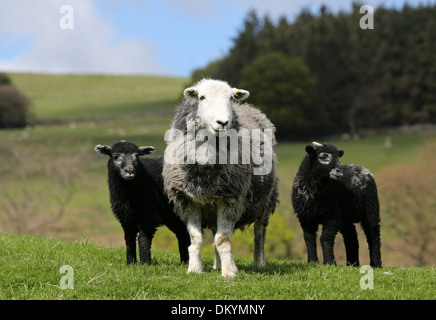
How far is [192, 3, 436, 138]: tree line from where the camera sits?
78562 millimetres

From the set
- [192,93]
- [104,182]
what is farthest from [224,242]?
[104,182]

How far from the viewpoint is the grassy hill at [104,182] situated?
32.1 metres

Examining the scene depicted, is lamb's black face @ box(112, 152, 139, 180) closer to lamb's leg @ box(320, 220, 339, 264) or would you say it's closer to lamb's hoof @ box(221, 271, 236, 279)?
lamb's hoof @ box(221, 271, 236, 279)

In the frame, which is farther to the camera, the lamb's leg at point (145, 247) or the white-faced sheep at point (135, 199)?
the white-faced sheep at point (135, 199)

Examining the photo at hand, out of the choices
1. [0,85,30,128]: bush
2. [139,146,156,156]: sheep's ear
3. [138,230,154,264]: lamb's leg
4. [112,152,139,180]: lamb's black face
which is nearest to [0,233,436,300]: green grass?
[138,230,154,264]: lamb's leg

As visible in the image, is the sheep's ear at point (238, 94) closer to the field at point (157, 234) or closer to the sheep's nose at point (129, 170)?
the field at point (157, 234)

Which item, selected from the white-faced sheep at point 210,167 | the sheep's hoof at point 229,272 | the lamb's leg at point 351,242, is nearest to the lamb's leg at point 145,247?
the white-faced sheep at point 210,167

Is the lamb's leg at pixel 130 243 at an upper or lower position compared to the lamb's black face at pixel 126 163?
lower

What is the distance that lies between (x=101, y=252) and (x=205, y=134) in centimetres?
403

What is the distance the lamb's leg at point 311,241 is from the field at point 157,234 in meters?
0.64

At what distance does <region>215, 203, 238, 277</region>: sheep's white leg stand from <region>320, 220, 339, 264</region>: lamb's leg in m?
2.82

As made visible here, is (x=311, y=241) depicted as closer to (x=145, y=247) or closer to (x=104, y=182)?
(x=145, y=247)

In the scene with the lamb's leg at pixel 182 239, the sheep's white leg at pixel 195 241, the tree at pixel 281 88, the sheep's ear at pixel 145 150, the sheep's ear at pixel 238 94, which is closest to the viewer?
the sheep's white leg at pixel 195 241
